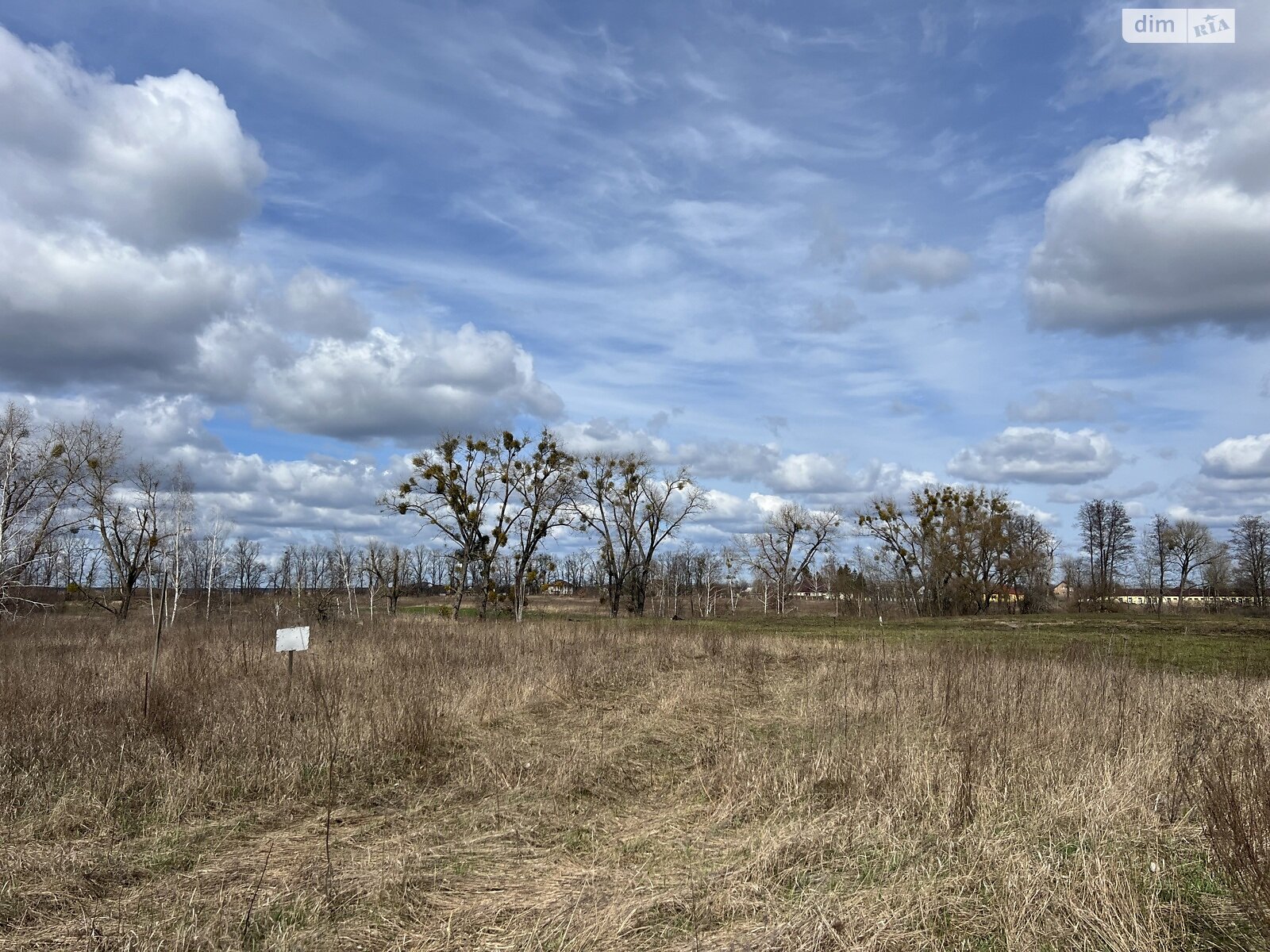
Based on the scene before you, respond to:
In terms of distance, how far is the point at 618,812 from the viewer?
6.39 m

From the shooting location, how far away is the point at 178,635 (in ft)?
54.3

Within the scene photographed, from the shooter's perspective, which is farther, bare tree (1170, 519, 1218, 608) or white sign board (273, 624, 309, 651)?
bare tree (1170, 519, 1218, 608)

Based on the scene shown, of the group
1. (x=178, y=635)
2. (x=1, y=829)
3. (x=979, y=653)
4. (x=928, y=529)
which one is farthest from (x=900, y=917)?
(x=928, y=529)

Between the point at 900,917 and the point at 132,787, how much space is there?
19.1 ft

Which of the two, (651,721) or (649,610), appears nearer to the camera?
(651,721)

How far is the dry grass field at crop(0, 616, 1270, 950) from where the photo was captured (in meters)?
3.93

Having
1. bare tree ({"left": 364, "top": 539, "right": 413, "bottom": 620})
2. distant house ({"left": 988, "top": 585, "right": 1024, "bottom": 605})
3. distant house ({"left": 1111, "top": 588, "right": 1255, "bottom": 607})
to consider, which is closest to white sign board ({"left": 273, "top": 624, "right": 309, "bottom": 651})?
bare tree ({"left": 364, "top": 539, "right": 413, "bottom": 620})

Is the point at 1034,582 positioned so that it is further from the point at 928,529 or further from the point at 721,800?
the point at 721,800

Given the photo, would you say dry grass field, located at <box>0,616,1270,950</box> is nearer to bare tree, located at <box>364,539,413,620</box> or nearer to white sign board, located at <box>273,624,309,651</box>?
white sign board, located at <box>273,624,309,651</box>

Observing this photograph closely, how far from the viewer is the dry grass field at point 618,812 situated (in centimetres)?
393

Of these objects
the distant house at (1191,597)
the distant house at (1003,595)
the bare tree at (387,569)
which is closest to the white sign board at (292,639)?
the bare tree at (387,569)

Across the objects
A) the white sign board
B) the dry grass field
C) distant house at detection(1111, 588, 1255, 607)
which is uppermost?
the white sign board

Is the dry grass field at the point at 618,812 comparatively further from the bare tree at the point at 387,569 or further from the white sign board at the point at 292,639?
the bare tree at the point at 387,569

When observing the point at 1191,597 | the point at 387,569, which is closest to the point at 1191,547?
the point at 1191,597
